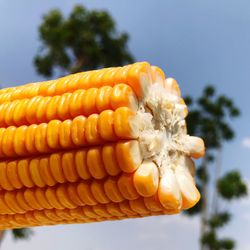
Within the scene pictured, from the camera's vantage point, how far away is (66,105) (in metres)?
2.21

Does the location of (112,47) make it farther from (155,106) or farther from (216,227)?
(155,106)

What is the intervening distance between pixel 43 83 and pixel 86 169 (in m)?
0.69

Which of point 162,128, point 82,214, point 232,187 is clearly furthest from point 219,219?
point 162,128

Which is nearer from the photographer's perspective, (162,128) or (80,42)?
(162,128)

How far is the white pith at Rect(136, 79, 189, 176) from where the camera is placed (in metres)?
2.07

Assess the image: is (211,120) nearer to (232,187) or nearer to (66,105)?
(232,187)

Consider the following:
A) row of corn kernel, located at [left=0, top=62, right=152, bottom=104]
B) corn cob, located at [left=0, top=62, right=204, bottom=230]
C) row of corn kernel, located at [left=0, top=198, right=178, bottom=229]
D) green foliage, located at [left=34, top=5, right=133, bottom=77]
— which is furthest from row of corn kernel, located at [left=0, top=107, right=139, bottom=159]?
green foliage, located at [left=34, top=5, right=133, bottom=77]

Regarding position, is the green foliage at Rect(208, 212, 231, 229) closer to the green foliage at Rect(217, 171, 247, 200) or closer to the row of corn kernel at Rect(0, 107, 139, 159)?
the green foliage at Rect(217, 171, 247, 200)

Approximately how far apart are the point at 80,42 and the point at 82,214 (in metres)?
12.6

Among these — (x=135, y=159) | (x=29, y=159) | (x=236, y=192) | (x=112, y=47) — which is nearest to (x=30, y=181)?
(x=29, y=159)

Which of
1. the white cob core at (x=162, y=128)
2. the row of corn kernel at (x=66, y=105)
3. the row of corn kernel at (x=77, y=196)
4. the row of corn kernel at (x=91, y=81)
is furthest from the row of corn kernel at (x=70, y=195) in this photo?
the row of corn kernel at (x=91, y=81)

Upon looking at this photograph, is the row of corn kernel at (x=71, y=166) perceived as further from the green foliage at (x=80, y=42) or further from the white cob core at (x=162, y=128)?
the green foliage at (x=80, y=42)

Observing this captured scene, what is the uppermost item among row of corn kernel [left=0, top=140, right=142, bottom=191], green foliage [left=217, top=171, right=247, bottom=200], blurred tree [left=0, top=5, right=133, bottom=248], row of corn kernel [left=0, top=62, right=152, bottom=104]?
blurred tree [left=0, top=5, right=133, bottom=248]

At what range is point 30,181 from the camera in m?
2.34
